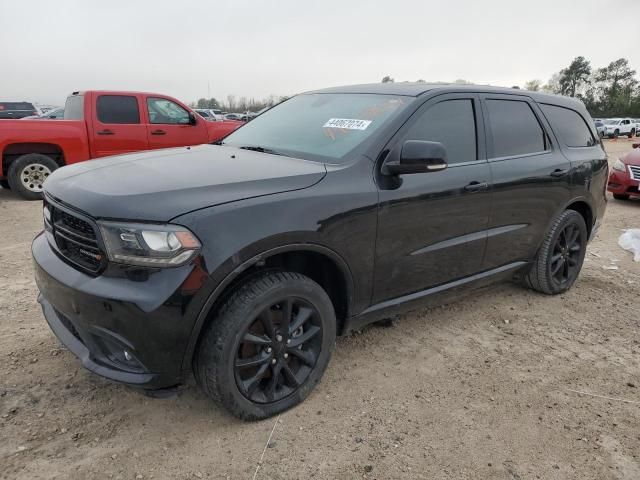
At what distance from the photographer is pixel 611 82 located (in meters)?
64.6

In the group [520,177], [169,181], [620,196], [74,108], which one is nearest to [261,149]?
[169,181]

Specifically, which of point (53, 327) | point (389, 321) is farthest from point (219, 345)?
point (389, 321)

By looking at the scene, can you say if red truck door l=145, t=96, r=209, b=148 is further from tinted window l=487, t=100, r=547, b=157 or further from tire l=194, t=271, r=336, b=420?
tire l=194, t=271, r=336, b=420

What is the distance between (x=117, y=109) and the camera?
8617 mm

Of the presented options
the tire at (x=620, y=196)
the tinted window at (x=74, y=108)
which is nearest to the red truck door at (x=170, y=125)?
the tinted window at (x=74, y=108)

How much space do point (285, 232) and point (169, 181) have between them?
0.60 metres

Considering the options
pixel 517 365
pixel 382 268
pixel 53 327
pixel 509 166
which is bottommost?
pixel 517 365

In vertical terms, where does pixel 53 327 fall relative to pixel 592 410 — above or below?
above

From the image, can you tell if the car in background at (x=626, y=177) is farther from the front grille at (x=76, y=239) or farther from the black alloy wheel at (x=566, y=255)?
the front grille at (x=76, y=239)

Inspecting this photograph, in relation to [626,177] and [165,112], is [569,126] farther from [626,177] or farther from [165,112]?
[165,112]

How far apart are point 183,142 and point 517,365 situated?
7.41 meters

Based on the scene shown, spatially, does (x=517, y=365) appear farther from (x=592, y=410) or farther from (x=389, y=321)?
(x=389, y=321)

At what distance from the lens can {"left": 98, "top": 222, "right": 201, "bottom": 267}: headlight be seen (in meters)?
2.16

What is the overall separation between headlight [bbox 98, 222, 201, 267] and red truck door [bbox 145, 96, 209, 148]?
7.15 metres
